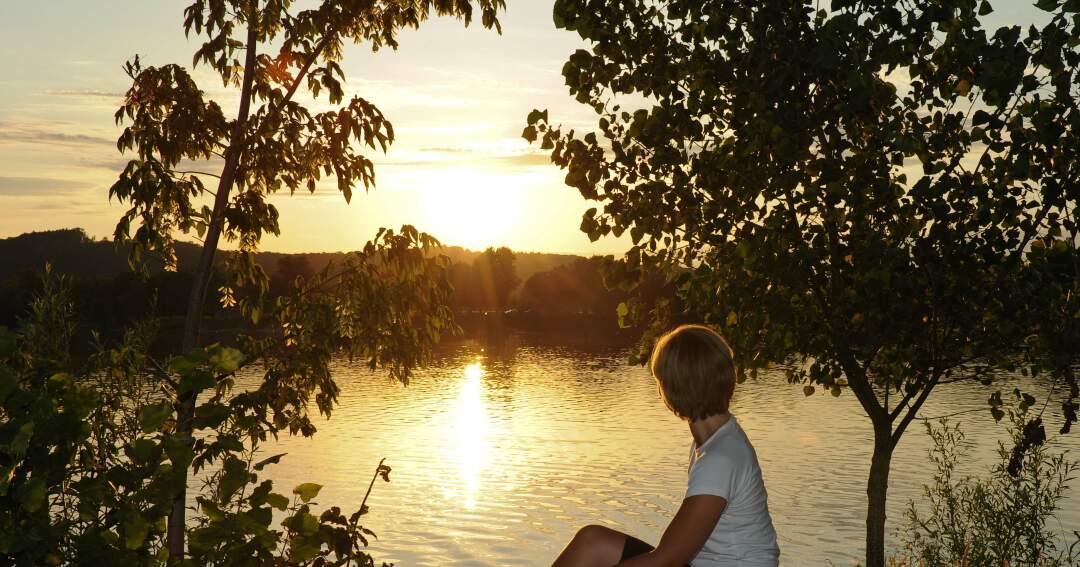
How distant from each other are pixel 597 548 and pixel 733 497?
2.92 ft

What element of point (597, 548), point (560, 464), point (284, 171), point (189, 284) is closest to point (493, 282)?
point (189, 284)

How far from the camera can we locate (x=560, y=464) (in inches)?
1090

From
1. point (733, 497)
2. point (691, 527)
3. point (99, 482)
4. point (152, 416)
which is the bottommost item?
point (691, 527)

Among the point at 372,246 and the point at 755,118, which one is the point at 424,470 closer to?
the point at 372,246

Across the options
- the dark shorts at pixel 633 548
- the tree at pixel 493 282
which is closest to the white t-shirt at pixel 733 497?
the dark shorts at pixel 633 548

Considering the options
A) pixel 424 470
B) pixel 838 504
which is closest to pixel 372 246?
pixel 838 504

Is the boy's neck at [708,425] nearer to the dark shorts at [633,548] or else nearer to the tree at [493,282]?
the dark shorts at [633,548]

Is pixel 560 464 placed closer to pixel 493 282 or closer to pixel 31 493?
pixel 31 493

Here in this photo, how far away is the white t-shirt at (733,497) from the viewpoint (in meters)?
3.90

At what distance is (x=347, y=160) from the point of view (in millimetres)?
8156

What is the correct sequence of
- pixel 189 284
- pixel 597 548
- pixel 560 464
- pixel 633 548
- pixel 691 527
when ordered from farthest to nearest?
1. pixel 189 284
2. pixel 560 464
3. pixel 597 548
4. pixel 633 548
5. pixel 691 527

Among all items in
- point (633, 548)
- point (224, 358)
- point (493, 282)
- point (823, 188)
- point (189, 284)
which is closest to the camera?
point (224, 358)

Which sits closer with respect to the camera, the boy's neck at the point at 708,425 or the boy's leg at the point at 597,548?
the boy's neck at the point at 708,425

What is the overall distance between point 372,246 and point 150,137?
1885 mm
